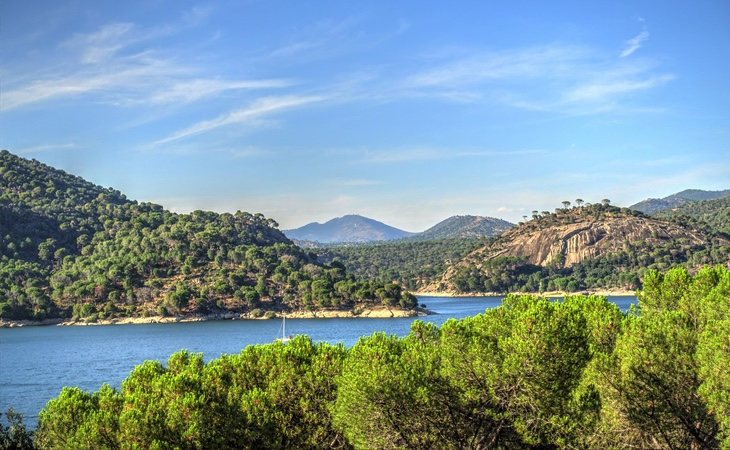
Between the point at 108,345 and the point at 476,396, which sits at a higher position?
the point at 476,396

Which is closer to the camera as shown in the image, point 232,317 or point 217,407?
point 217,407

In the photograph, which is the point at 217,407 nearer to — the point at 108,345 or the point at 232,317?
the point at 108,345

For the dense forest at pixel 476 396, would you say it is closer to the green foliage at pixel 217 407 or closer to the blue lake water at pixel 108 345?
the green foliage at pixel 217 407

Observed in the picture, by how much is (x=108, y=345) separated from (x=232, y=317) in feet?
164

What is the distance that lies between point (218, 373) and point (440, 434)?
10.0 meters

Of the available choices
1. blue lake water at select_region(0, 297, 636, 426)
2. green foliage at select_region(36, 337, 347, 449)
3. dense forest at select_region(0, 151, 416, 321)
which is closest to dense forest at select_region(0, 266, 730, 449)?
green foliage at select_region(36, 337, 347, 449)

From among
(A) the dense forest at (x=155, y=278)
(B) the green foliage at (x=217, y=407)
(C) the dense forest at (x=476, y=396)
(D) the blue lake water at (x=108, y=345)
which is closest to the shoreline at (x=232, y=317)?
(A) the dense forest at (x=155, y=278)

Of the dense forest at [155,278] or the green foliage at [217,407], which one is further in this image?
the dense forest at [155,278]

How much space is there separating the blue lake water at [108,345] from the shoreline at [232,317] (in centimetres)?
422

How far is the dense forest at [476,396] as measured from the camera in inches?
1084

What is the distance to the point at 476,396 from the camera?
97.7ft

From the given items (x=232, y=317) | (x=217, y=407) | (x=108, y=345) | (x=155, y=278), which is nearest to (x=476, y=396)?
(x=217, y=407)

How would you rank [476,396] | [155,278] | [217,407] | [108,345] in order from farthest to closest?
[155,278] < [108,345] < [476,396] < [217,407]

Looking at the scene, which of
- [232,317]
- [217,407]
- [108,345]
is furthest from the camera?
[232,317]
